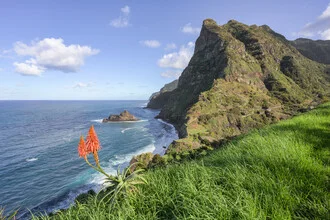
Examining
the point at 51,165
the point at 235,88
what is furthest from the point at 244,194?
the point at 235,88

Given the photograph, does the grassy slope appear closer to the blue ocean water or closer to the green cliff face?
the blue ocean water

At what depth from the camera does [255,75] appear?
120 metres

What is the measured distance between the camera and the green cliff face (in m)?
72.5

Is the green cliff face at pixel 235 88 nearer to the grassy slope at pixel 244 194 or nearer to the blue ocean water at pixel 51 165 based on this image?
the blue ocean water at pixel 51 165

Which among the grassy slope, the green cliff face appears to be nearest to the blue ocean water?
the green cliff face

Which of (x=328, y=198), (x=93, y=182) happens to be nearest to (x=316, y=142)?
(x=328, y=198)

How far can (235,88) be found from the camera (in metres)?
102

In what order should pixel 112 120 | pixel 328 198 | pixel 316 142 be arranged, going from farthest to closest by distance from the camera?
pixel 112 120, pixel 316 142, pixel 328 198

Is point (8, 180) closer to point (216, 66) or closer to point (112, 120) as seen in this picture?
point (112, 120)

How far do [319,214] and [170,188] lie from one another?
2.65 m

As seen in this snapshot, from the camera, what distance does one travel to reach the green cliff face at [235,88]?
72.5 metres

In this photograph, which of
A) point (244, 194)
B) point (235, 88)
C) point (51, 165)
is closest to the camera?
point (244, 194)

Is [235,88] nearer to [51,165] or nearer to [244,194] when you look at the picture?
[51,165]

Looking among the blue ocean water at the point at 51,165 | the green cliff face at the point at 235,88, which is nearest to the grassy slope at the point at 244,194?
the blue ocean water at the point at 51,165
